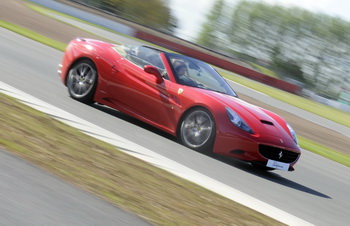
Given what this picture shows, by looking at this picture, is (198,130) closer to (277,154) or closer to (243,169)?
(243,169)

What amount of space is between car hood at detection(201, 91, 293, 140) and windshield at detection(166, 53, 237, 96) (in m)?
0.35

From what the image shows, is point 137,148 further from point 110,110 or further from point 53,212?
point 53,212

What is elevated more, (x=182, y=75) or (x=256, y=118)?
(x=182, y=75)

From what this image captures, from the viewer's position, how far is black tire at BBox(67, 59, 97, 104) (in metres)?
10.2

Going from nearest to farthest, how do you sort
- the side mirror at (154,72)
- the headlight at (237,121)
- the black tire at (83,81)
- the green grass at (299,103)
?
the headlight at (237,121), the side mirror at (154,72), the black tire at (83,81), the green grass at (299,103)

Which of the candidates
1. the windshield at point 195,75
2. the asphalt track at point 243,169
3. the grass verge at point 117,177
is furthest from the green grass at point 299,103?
the grass verge at point 117,177

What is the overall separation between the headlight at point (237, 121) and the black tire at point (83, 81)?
7.74 ft

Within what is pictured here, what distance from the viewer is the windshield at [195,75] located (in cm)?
970

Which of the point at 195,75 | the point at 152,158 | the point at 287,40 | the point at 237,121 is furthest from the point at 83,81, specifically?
the point at 287,40

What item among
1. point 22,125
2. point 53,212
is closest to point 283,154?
point 22,125

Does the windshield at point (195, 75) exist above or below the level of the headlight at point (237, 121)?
above

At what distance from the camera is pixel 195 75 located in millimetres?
9883

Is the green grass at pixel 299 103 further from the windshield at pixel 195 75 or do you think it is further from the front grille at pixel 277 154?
→ the front grille at pixel 277 154

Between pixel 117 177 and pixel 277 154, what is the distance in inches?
136
